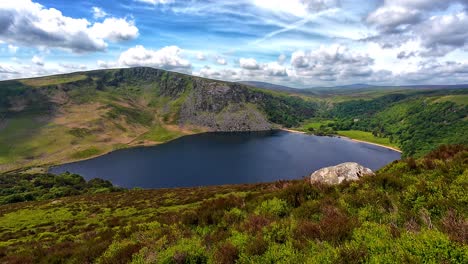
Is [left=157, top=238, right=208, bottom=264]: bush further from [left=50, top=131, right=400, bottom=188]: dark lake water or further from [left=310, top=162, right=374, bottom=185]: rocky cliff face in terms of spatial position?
[left=50, top=131, right=400, bottom=188]: dark lake water

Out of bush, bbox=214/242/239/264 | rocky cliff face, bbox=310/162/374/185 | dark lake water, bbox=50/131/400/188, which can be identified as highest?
bush, bbox=214/242/239/264

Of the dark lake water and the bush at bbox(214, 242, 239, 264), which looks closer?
the bush at bbox(214, 242, 239, 264)

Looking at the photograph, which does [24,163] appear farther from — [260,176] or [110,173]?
[260,176]

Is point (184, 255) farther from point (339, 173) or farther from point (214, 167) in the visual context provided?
point (214, 167)

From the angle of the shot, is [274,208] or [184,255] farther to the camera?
[274,208]

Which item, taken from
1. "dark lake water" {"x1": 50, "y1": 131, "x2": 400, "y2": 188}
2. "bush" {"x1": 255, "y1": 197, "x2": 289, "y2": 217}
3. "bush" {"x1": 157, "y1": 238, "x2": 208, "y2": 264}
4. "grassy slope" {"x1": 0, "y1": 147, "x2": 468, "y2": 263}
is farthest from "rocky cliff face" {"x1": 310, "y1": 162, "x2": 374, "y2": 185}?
"dark lake water" {"x1": 50, "y1": 131, "x2": 400, "y2": 188}

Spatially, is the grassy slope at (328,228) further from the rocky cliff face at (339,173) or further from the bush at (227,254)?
the rocky cliff face at (339,173)

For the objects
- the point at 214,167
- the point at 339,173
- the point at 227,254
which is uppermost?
the point at 227,254

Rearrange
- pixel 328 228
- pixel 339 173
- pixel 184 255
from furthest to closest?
pixel 339 173, pixel 184 255, pixel 328 228

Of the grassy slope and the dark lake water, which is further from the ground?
the grassy slope

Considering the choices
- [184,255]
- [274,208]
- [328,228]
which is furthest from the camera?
[274,208]

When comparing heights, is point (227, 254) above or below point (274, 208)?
above

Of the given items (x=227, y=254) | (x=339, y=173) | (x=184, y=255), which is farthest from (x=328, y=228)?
(x=339, y=173)

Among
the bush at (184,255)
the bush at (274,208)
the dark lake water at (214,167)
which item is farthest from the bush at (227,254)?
the dark lake water at (214,167)
